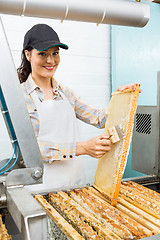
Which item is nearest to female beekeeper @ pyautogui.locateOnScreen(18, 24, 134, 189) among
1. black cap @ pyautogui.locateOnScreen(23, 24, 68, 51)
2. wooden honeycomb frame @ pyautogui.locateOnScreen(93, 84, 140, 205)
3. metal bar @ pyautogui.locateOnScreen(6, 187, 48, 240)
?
black cap @ pyautogui.locateOnScreen(23, 24, 68, 51)

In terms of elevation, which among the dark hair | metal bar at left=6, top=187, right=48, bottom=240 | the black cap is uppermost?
the black cap

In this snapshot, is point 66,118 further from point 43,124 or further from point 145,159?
point 145,159

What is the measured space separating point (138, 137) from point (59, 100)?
834mm

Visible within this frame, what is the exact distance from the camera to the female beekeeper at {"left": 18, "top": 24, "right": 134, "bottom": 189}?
6.67ft

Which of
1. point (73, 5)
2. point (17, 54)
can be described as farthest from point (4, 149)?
point (73, 5)

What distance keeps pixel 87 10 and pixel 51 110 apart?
1026 mm

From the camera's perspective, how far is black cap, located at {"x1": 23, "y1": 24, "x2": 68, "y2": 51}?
79.4 inches

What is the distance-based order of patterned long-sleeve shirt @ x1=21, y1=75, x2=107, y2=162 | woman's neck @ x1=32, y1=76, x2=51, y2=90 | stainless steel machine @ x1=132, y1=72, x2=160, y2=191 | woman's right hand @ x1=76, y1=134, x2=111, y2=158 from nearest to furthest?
woman's right hand @ x1=76, y1=134, x2=111, y2=158 < patterned long-sleeve shirt @ x1=21, y1=75, x2=107, y2=162 < stainless steel machine @ x1=132, y1=72, x2=160, y2=191 < woman's neck @ x1=32, y1=76, x2=51, y2=90

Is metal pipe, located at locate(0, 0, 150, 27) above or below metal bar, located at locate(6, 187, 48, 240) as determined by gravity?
above

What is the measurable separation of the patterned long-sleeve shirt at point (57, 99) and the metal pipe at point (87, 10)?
2.73 ft

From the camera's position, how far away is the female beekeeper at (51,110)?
2.03 meters

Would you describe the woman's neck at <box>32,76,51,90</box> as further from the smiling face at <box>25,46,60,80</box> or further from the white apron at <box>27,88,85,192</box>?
the white apron at <box>27,88,85,192</box>

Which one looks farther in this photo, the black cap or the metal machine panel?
the metal machine panel

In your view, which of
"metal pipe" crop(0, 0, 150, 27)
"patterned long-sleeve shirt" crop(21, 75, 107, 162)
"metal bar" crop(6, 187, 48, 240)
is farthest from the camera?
"patterned long-sleeve shirt" crop(21, 75, 107, 162)
